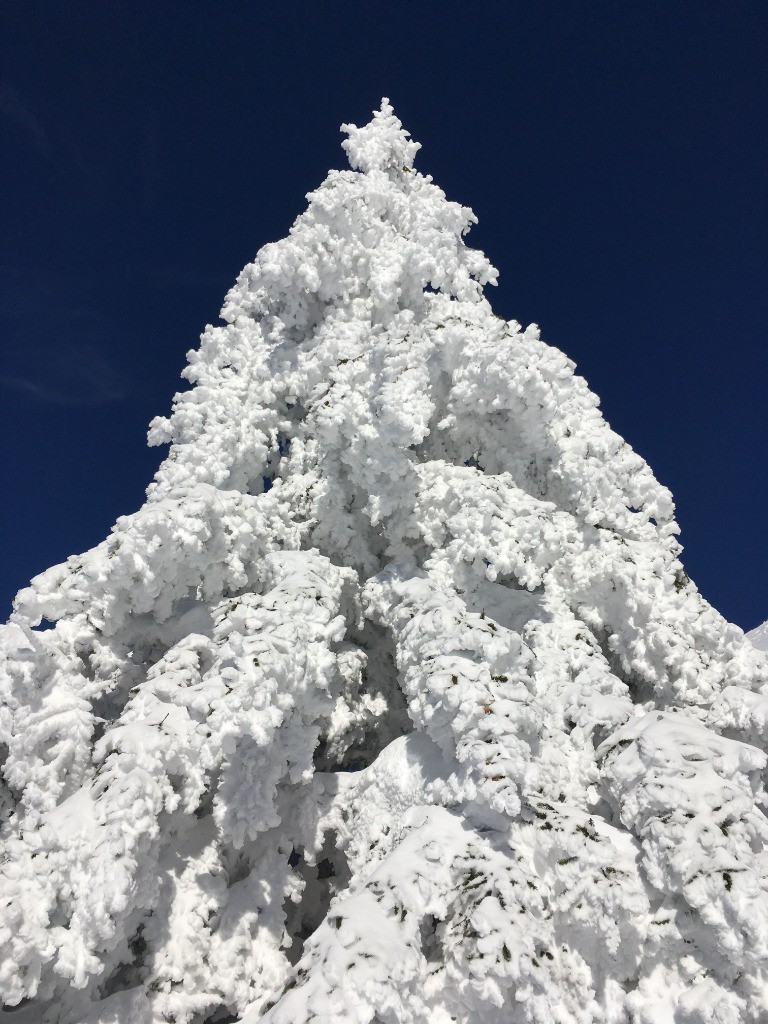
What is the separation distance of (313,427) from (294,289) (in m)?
4.29

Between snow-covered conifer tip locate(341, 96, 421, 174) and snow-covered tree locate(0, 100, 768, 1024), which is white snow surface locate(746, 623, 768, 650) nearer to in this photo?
snow-covered tree locate(0, 100, 768, 1024)

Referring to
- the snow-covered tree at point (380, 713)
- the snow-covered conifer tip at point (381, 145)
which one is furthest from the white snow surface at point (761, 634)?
the snow-covered conifer tip at point (381, 145)

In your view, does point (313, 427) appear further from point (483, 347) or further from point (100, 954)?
point (100, 954)

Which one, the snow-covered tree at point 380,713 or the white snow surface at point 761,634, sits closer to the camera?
the snow-covered tree at point 380,713

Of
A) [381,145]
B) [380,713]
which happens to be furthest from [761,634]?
[381,145]

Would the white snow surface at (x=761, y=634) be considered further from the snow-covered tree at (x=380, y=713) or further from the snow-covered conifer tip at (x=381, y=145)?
the snow-covered conifer tip at (x=381, y=145)

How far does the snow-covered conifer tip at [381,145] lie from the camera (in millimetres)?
15250

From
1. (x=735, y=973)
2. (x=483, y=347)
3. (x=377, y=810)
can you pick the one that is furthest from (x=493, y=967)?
(x=483, y=347)

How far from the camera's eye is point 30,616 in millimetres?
8312

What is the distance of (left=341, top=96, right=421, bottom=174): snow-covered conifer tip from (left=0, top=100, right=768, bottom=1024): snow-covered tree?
9.24ft

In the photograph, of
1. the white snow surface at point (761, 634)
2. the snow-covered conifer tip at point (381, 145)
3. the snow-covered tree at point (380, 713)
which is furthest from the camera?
the white snow surface at point (761, 634)

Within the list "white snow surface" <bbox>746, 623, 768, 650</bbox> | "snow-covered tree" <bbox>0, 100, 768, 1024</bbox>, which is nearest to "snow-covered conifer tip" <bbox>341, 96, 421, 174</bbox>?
"snow-covered tree" <bbox>0, 100, 768, 1024</bbox>

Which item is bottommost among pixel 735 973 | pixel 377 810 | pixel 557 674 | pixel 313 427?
pixel 735 973

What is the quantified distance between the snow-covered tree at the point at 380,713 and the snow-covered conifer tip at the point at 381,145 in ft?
9.24
